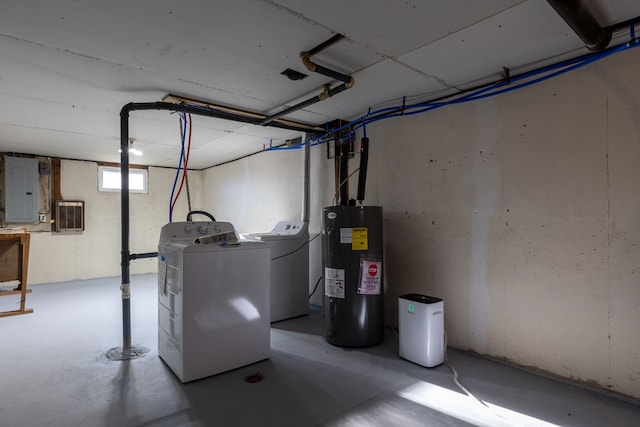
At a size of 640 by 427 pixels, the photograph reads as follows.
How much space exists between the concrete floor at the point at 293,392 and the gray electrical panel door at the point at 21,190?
293cm

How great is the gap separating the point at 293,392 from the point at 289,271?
1.52 metres

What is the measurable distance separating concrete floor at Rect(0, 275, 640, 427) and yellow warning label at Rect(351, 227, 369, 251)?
794mm

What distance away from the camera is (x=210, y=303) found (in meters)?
2.16

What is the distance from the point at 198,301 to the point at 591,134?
102 inches

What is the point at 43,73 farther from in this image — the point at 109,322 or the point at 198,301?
the point at 109,322

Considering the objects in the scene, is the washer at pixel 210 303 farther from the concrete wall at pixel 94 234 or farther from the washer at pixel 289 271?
the concrete wall at pixel 94 234

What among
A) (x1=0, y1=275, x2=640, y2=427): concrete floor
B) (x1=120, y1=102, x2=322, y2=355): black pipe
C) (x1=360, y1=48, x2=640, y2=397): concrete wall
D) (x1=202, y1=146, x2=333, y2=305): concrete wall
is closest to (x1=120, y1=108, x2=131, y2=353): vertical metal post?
(x1=120, y1=102, x2=322, y2=355): black pipe

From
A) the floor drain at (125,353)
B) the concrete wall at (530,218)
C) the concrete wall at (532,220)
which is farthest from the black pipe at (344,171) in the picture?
the floor drain at (125,353)

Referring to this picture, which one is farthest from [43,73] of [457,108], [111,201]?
[111,201]

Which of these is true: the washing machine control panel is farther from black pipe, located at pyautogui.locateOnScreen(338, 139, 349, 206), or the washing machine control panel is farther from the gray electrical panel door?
the gray electrical panel door

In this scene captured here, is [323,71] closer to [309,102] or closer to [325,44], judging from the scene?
[325,44]

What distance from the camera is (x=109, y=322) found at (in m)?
3.31

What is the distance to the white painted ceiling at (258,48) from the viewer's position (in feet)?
5.02

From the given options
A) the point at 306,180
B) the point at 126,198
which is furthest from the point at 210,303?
the point at 306,180
